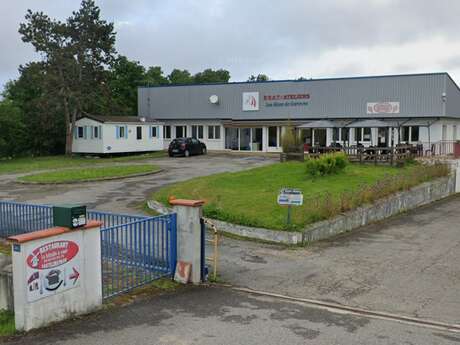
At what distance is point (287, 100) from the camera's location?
4378 centimetres

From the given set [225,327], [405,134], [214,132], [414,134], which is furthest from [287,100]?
[225,327]

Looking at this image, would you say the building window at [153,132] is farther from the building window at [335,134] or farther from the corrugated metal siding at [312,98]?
the building window at [335,134]

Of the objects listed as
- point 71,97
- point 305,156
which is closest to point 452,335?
point 305,156

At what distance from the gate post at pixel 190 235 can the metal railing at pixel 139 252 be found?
0.42 feet

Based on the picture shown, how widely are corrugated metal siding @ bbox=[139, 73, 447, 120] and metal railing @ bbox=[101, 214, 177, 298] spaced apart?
3247 centimetres

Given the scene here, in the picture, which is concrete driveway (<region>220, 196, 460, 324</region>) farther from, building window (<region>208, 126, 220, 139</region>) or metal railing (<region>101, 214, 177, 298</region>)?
building window (<region>208, 126, 220, 139</region>)

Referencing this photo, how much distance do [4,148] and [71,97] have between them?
8.87 meters

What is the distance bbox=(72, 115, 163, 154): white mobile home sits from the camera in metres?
40.0

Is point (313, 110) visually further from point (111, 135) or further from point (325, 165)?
point (325, 165)

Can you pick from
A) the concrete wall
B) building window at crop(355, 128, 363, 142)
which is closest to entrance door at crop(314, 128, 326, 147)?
building window at crop(355, 128, 363, 142)

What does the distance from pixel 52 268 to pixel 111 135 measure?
3428cm

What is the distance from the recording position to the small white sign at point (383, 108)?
38928 mm

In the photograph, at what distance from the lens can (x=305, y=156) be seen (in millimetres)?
28328

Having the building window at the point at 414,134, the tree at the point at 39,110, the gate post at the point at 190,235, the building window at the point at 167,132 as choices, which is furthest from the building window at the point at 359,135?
the gate post at the point at 190,235
